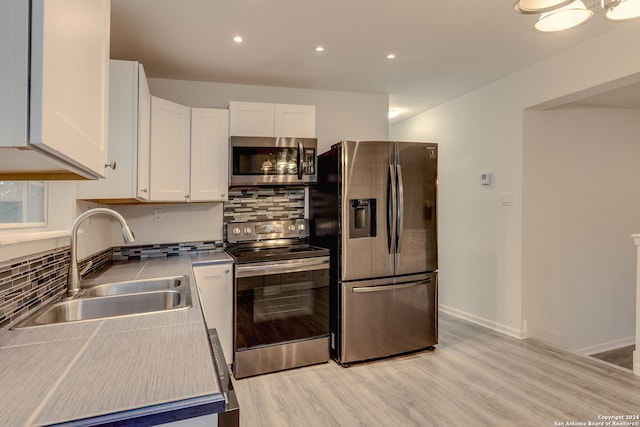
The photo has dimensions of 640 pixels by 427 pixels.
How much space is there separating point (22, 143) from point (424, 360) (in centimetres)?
298

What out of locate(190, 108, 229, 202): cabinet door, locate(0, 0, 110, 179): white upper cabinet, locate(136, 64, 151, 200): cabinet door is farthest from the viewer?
locate(190, 108, 229, 202): cabinet door

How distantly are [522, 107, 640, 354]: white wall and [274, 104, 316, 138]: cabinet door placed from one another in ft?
6.38

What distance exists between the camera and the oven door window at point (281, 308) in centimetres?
268

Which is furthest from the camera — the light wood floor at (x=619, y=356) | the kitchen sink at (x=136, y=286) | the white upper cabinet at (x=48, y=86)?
the light wood floor at (x=619, y=356)

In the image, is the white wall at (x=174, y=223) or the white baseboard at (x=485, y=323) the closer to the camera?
the white wall at (x=174, y=223)

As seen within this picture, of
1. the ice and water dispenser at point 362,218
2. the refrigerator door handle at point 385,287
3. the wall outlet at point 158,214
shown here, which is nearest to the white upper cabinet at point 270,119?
the ice and water dispenser at point 362,218

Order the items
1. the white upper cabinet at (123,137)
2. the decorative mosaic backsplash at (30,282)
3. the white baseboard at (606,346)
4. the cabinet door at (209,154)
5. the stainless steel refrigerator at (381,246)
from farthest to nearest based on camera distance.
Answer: the white baseboard at (606,346) < the cabinet door at (209,154) < the stainless steel refrigerator at (381,246) < the white upper cabinet at (123,137) < the decorative mosaic backsplash at (30,282)

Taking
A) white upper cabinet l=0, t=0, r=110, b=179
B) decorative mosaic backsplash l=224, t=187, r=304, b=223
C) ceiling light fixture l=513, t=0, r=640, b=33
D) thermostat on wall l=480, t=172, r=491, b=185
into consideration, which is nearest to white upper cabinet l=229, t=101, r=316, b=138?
decorative mosaic backsplash l=224, t=187, r=304, b=223

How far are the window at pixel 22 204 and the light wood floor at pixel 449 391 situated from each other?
1513mm

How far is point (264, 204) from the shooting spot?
11.2 feet

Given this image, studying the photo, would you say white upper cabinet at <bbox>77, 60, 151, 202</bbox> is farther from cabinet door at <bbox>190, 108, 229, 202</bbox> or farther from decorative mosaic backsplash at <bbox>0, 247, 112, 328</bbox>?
cabinet door at <bbox>190, 108, 229, 202</bbox>

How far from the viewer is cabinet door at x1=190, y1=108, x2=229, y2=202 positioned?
2945 mm

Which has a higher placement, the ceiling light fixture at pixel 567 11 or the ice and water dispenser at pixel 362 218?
the ceiling light fixture at pixel 567 11

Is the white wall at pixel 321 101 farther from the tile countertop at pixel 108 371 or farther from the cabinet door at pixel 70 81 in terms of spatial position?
the tile countertop at pixel 108 371
